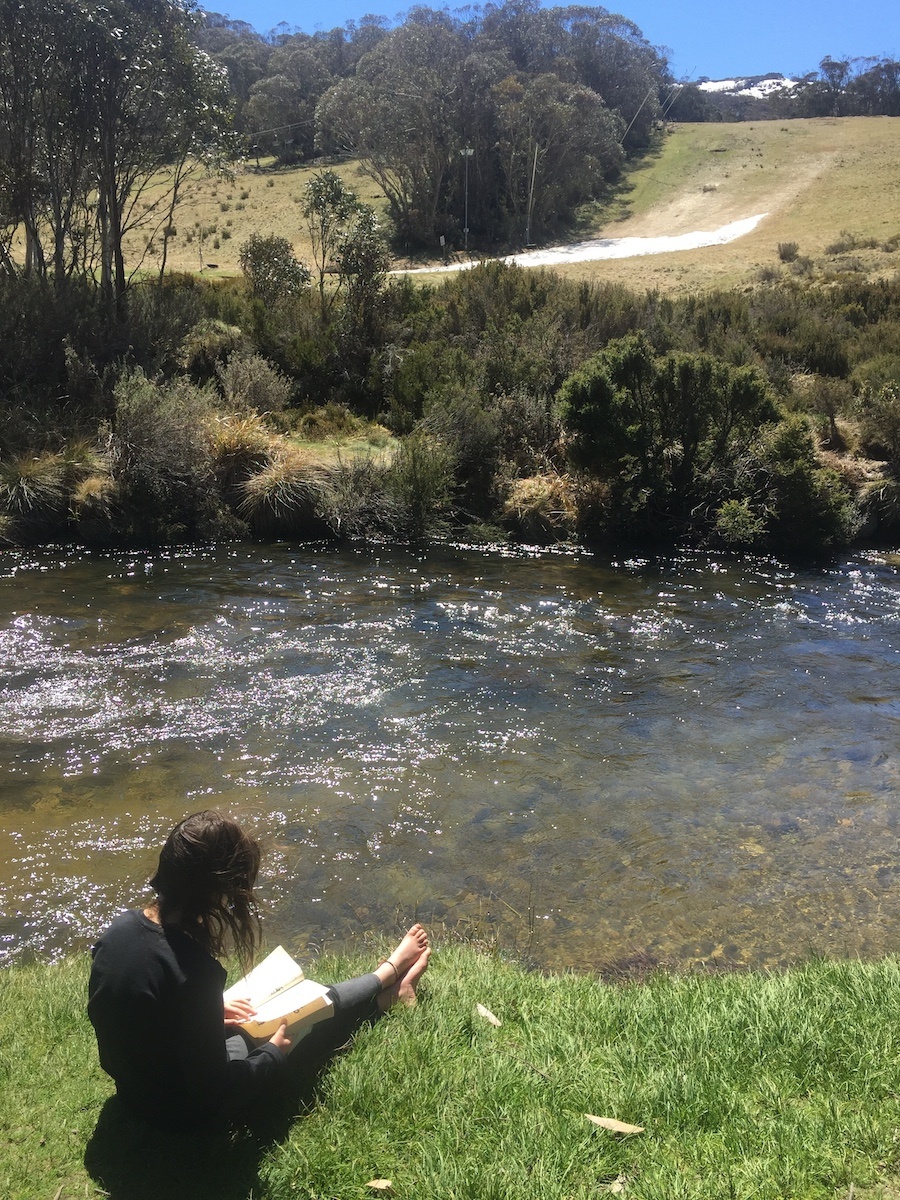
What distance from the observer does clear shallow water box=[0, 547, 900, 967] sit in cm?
543

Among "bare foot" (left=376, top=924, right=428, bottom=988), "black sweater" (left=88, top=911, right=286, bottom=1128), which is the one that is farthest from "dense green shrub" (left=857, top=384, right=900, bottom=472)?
"black sweater" (left=88, top=911, right=286, bottom=1128)

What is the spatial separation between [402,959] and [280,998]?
0.63 metres

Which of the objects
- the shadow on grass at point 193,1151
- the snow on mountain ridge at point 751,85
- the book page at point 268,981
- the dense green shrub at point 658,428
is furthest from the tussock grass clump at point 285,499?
the snow on mountain ridge at point 751,85

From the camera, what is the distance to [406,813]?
21.3 feet

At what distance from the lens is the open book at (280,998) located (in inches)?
132

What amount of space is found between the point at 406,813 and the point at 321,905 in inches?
46.9

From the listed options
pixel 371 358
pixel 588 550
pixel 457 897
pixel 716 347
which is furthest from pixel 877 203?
pixel 457 897

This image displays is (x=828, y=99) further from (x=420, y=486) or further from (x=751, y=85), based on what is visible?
(x=420, y=486)

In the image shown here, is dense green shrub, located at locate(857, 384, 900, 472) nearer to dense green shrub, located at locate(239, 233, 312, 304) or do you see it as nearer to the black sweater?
dense green shrub, located at locate(239, 233, 312, 304)

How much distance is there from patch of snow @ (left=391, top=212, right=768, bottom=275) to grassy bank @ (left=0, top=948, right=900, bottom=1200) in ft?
134

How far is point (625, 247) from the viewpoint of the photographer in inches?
1822

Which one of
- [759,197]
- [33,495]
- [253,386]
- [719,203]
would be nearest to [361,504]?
[253,386]

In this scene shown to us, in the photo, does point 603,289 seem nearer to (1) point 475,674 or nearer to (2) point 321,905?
(1) point 475,674

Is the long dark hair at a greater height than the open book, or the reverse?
the long dark hair
